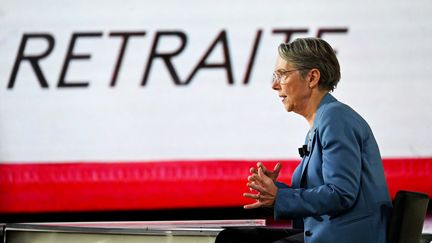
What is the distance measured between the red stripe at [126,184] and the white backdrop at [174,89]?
0.03m

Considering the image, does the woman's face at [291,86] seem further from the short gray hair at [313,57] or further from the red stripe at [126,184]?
the red stripe at [126,184]

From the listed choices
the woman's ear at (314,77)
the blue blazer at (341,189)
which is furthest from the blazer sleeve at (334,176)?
the woman's ear at (314,77)

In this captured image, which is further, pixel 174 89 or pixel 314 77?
pixel 174 89

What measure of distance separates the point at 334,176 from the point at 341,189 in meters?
0.03

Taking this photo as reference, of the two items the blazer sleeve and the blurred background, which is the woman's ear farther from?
the blurred background

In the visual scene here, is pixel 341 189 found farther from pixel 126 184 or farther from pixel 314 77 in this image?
pixel 126 184

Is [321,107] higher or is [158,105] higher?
[158,105]

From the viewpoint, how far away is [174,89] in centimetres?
289

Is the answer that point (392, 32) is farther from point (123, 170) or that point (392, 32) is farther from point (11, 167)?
point (11, 167)

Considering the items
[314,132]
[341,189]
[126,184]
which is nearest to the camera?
[341,189]

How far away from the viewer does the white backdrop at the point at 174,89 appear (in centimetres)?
287

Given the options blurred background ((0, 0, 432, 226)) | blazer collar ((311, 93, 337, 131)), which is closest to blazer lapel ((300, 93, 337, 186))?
blazer collar ((311, 93, 337, 131))

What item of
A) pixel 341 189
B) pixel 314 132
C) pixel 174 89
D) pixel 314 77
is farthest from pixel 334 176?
A: pixel 174 89

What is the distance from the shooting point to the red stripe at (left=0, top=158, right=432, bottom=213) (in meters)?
2.86
